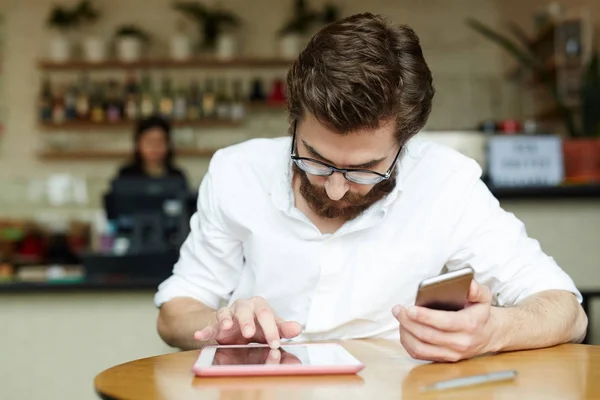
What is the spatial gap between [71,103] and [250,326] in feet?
16.2

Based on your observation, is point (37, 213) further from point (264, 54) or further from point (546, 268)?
point (546, 268)

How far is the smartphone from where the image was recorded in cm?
107

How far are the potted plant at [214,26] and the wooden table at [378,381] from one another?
15.7ft

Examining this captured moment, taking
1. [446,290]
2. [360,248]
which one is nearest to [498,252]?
[360,248]

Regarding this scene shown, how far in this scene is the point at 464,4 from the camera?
241 inches

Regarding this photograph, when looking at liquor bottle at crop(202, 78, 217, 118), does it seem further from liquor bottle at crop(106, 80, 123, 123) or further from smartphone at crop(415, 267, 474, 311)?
smartphone at crop(415, 267, 474, 311)

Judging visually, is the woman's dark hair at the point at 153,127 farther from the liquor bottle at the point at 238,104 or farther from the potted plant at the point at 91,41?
the potted plant at the point at 91,41

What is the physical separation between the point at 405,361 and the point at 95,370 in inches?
60.2

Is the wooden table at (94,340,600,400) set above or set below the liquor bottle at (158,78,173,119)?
below

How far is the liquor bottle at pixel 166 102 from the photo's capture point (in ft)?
18.8

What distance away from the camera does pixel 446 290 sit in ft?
3.58

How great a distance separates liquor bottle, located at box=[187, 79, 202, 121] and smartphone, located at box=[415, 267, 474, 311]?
4.76m

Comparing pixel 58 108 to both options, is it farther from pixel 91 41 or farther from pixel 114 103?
pixel 91 41

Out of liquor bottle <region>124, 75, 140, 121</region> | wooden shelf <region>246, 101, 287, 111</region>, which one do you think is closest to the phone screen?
wooden shelf <region>246, 101, 287, 111</region>
